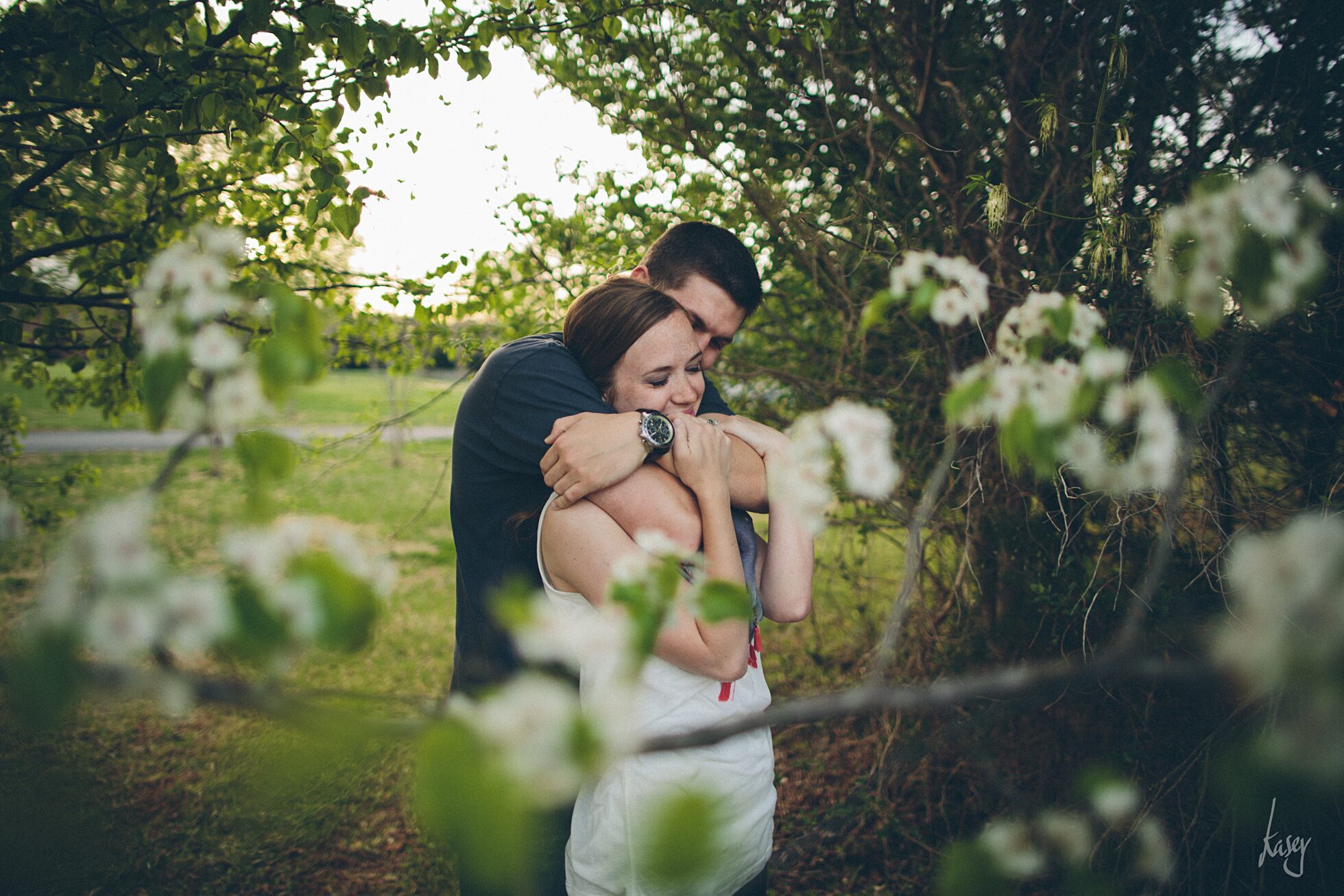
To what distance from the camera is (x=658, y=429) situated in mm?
1616

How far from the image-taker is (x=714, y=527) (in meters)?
1.46

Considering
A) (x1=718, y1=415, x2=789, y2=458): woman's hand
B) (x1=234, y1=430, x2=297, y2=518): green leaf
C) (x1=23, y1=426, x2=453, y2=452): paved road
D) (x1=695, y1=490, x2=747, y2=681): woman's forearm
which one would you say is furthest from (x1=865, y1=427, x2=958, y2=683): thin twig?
(x1=23, y1=426, x2=453, y2=452): paved road

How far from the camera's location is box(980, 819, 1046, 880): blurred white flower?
886mm

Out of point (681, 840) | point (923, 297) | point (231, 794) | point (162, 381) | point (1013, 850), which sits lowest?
point (231, 794)

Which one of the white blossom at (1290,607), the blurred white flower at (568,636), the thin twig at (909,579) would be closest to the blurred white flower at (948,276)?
the thin twig at (909,579)

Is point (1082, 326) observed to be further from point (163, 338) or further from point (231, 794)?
point (231, 794)

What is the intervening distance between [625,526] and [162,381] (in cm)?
99

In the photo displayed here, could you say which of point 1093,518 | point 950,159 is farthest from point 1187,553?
point 950,159

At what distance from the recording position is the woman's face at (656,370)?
6.05ft

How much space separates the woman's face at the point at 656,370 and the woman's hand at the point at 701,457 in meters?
0.23

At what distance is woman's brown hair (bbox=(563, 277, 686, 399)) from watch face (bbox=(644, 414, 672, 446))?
0.32m

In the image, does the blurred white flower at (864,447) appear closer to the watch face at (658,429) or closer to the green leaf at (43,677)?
the watch face at (658,429)

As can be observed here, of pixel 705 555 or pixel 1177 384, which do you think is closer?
pixel 1177 384

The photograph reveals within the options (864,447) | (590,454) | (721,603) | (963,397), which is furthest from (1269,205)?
(590,454)
